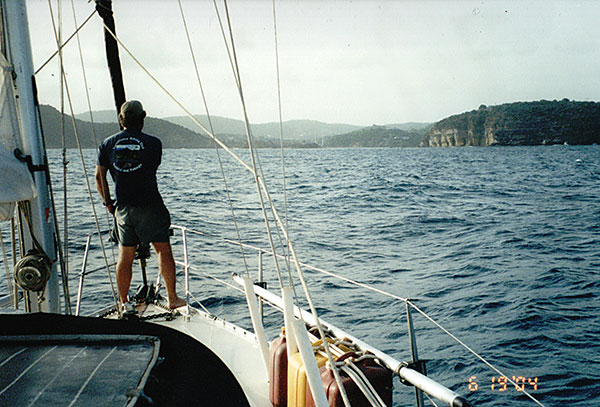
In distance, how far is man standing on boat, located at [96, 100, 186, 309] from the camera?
3.37m

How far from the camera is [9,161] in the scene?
2588 millimetres

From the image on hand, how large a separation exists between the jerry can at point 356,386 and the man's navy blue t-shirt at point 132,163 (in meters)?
1.87

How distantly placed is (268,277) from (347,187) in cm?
2053

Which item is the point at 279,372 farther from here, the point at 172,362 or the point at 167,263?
the point at 167,263

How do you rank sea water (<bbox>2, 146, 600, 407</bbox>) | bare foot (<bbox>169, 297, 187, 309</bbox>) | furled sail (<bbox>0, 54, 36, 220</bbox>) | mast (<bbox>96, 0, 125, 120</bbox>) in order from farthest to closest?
1. sea water (<bbox>2, 146, 600, 407</bbox>)
2. mast (<bbox>96, 0, 125, 120</bbox>)
3. bare foot (<bbox>169, 297, 187, 309</bbox>)
4. furled sail (<bbox>0, 54, 36, 220</bbox>)

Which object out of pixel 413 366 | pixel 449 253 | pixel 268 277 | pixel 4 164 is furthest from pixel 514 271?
pixel 4 164

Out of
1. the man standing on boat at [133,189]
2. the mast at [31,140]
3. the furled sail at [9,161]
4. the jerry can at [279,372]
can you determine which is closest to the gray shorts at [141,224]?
the man standing on boat at [133,189]

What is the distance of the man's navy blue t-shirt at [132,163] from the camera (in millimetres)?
3354

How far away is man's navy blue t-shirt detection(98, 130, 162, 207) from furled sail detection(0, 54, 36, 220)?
584 millimetres

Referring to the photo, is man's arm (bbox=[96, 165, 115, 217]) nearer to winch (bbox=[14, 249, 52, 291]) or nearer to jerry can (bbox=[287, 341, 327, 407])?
winch (bbox=[14, 249, 52, 291])

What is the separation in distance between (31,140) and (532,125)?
432 ft

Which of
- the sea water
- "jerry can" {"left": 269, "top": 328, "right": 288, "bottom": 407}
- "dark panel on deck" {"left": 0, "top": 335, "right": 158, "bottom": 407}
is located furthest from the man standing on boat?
"dark panel on deck" {"left": 0, "top": 335, "right": 158, "bottom": 407}

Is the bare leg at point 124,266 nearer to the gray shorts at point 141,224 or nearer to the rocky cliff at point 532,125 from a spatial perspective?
the gray shorts at point 141,224

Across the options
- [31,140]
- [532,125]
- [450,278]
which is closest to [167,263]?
[31,140]
